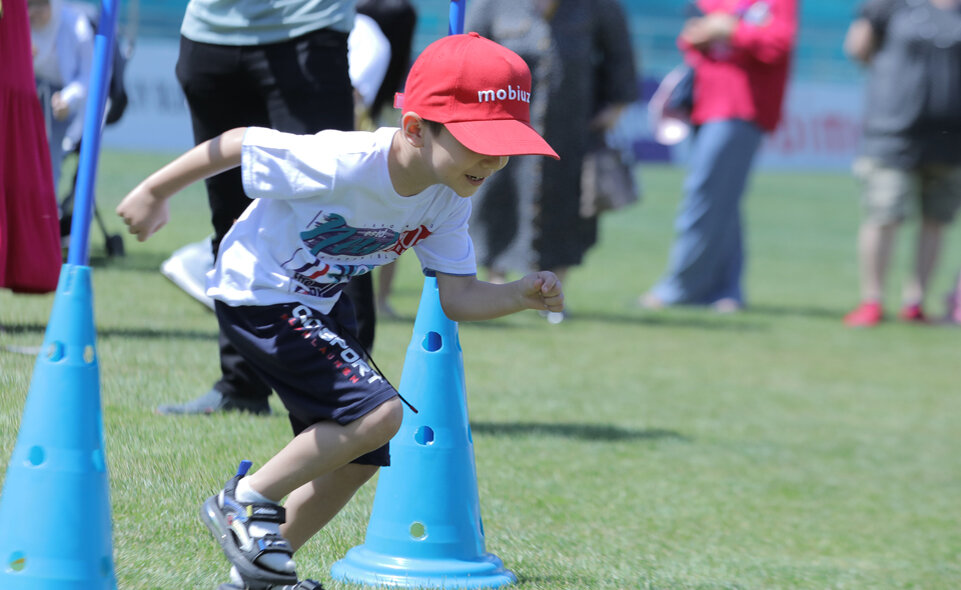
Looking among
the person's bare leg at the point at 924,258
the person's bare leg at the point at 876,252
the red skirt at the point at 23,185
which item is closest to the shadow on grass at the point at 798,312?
the person's bare leg at the point at 876,252

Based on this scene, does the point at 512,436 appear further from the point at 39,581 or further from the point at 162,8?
the point at 162,8

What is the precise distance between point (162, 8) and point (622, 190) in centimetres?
844

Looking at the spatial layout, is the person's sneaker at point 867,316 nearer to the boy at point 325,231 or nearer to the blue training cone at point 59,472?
the boy at point 325,231

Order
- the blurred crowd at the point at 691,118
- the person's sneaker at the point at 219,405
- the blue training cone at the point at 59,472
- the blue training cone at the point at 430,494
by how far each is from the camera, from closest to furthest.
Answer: the blue training cone at the point at 59,472 < the blue training cone at the point at 430,494 < the person's sneaker at the point at 219,405 < the blurred crowd at the point at 691,118

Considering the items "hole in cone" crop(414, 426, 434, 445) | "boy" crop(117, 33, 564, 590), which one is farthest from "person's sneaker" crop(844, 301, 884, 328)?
"boy" crop(117, 33, 564, 590)

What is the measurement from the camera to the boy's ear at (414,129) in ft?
8.16

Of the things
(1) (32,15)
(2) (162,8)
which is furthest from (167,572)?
(2) (162,8)

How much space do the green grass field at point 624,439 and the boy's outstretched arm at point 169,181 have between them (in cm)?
50

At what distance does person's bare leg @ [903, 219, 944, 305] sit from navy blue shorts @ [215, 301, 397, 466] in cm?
689

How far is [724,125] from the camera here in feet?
27.8

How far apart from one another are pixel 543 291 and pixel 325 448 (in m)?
0.51

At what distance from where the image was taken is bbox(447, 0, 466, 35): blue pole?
303 cm

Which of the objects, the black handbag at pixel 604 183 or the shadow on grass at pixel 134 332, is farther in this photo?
the black handbag at pixel 604 183

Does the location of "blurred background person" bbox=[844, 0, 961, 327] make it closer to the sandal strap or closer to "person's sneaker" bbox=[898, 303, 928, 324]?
"person's sneaker" bbox=[898, 303, 928, 324]
